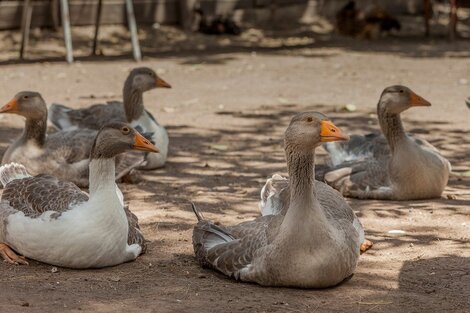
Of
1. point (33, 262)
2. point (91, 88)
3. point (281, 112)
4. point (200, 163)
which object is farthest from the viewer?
point (91, 88)

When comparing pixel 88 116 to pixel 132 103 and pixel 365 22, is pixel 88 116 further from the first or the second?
pixel 365 22

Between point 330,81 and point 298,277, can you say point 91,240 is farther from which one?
point 330,81

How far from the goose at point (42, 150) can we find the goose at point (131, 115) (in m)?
0.82

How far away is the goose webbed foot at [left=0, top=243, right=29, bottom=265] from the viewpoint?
6172 mm

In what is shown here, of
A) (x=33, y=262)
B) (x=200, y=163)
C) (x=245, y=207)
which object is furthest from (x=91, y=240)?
(x=200, y=163)

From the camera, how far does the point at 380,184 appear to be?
831cm

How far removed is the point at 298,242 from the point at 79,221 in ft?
4.35

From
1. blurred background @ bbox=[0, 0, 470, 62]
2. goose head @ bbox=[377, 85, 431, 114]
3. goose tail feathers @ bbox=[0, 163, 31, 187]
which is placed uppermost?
goose head @ bbox=[377, 85, 431, 114]

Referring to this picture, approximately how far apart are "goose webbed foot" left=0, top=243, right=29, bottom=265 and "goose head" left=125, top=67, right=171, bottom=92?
3718 millimetres

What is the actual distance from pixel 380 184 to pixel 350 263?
8.45 feet

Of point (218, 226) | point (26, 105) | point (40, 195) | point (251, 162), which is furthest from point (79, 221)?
point (251, 162)

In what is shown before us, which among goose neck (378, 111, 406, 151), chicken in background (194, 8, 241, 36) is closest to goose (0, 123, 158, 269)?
goose neck (378, 111, 406, 151)

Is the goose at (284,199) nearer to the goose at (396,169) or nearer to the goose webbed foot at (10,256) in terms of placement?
the goose at (396,169)

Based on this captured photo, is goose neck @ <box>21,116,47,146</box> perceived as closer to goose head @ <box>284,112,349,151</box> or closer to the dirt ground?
the dirt ground
